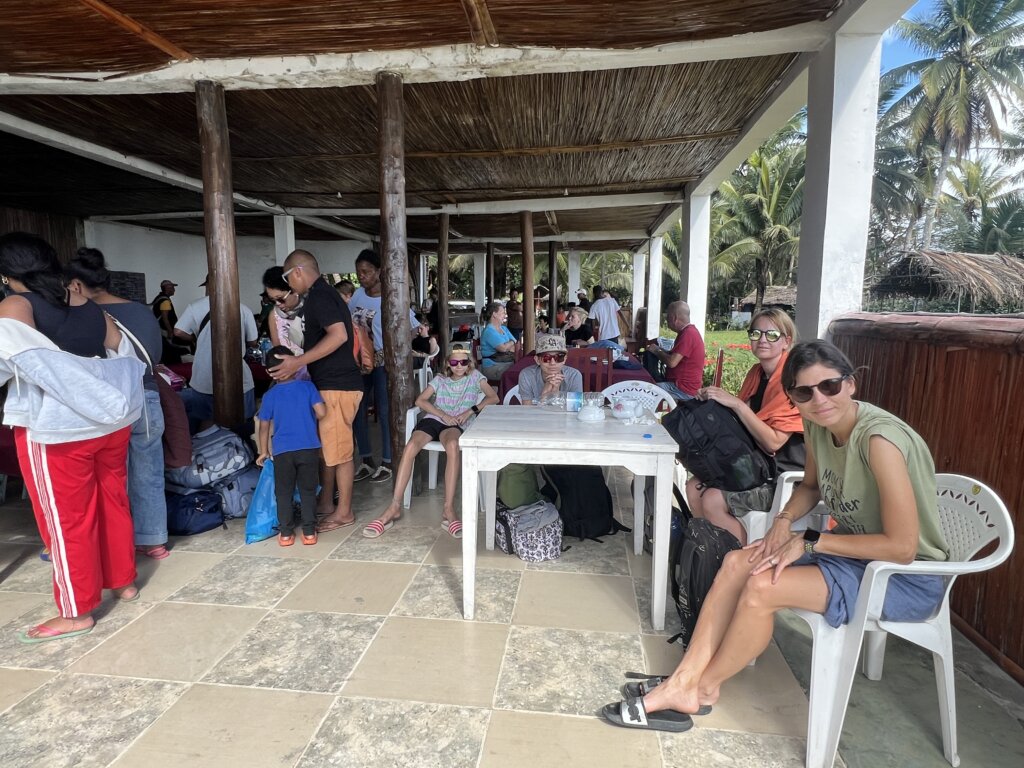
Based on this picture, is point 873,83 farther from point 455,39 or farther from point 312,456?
point 312,456

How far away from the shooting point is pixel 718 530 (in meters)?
2.06

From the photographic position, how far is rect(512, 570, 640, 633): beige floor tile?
7.59 feet

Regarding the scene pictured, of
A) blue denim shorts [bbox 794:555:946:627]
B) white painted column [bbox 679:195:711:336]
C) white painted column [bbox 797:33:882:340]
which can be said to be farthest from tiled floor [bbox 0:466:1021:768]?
white painted column [bbox 679:195:711:336]

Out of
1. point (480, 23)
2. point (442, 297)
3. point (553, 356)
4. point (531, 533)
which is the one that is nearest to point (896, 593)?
point (531, 533)

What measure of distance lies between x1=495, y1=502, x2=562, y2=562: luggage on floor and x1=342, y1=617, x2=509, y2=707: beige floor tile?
2.05 ft

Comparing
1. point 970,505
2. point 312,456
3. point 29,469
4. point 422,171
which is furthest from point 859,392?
point 422,171

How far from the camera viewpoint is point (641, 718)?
1.74 meters

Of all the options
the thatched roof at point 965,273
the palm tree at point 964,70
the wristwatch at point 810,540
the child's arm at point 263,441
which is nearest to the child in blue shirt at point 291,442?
the child's arm at point 263,441

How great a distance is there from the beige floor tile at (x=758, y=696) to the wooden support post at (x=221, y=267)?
10.0 feet

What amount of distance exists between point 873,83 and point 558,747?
11.0ft

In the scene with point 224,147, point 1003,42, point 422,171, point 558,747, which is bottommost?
point 558,747

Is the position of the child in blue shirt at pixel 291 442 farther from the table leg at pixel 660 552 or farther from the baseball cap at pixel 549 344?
the table leg at pixel 660 552

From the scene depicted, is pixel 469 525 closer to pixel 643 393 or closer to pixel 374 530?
pixel 374 530

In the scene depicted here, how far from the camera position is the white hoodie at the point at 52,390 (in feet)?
6.59
